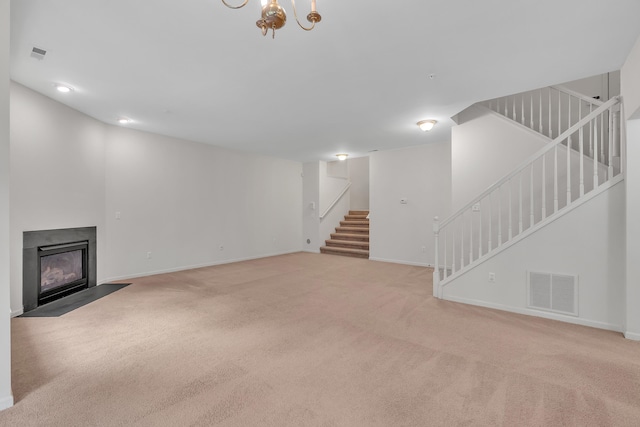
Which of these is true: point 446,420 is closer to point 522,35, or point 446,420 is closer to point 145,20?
point 522,35

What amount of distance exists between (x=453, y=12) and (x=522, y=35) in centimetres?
77

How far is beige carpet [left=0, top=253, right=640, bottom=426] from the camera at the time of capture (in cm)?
175

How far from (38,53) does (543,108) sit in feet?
21.4

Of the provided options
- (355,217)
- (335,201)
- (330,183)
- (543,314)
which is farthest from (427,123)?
(355,217)

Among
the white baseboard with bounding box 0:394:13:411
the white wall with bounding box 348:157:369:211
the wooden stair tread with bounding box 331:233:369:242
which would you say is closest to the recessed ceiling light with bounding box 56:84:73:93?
the white baseboard with bounding box 0:394:13:411

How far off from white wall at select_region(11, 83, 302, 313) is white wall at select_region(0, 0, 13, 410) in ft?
7.18

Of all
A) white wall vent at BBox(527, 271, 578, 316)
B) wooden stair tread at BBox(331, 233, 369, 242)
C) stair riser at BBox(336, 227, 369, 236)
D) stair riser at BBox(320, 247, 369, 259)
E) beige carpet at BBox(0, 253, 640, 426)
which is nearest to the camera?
beige carpet at BBox(0, 253, 640, 426)

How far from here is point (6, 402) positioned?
1.80 metres

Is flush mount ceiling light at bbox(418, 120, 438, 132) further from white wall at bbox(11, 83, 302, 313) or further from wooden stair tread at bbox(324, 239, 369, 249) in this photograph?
white wall at bbox(11, 83, 302, 313)

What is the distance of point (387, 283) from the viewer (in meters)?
4.85

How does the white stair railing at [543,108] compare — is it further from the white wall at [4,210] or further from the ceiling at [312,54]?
the white wall at [4,210]

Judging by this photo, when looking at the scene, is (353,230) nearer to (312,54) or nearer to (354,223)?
(354,223)

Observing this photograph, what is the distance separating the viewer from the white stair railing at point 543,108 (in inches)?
174

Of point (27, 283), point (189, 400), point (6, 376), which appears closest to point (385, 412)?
point (189, 400)
